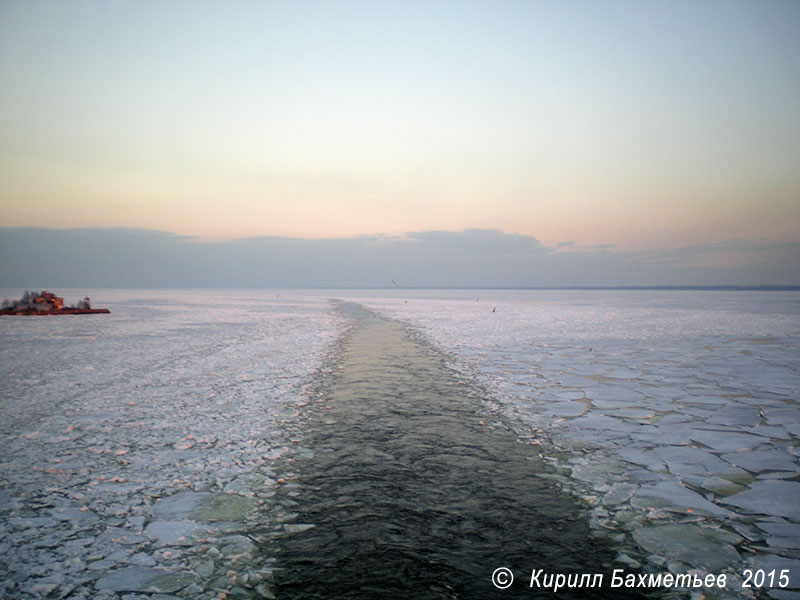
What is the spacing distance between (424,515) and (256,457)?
1.96 metres

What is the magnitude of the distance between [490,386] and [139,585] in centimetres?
611

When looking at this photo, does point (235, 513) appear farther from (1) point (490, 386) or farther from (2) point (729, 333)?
(2) point (729, 333)

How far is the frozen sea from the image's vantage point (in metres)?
2.73

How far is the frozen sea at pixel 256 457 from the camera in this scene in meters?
2.73

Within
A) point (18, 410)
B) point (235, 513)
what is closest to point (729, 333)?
point (235, 513)

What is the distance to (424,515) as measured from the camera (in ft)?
10.6

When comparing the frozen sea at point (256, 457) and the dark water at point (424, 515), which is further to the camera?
the frozen sea at point (256, 457)

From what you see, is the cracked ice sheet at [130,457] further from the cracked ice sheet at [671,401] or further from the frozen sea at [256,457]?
the cracked ice sheet at [671,401]

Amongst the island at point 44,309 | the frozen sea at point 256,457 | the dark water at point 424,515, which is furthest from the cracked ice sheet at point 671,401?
the island at point 44,309
